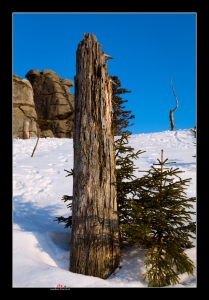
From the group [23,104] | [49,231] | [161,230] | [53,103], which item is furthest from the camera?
[53,103]

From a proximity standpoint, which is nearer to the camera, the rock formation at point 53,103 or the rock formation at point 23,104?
the rock formation at point 23,104

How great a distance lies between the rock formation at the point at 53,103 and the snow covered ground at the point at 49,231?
1832cm

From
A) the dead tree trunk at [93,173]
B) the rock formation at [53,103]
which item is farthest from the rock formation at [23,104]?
the dead tree trunk at [93,173]

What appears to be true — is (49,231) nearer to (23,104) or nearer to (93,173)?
(93,173)

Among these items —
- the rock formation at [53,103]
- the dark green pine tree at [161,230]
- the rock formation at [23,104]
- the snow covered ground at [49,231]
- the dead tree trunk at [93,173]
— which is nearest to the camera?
the snow covered ground at [49,231]

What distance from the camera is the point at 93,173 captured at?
387 centimetres

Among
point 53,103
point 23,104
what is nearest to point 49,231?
point 23,104

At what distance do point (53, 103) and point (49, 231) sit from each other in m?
29.9

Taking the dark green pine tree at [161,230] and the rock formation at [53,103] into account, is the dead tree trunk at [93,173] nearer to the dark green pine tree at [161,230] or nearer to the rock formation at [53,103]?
the dark green pine tree at [161,230]

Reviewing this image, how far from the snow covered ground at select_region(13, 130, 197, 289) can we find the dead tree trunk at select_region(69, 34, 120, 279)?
0.36m

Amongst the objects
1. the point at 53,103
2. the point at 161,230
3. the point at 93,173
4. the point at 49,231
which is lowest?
the point at 49,231

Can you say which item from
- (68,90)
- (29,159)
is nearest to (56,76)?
(68,90)

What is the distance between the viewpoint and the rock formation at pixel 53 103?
3219 cm
